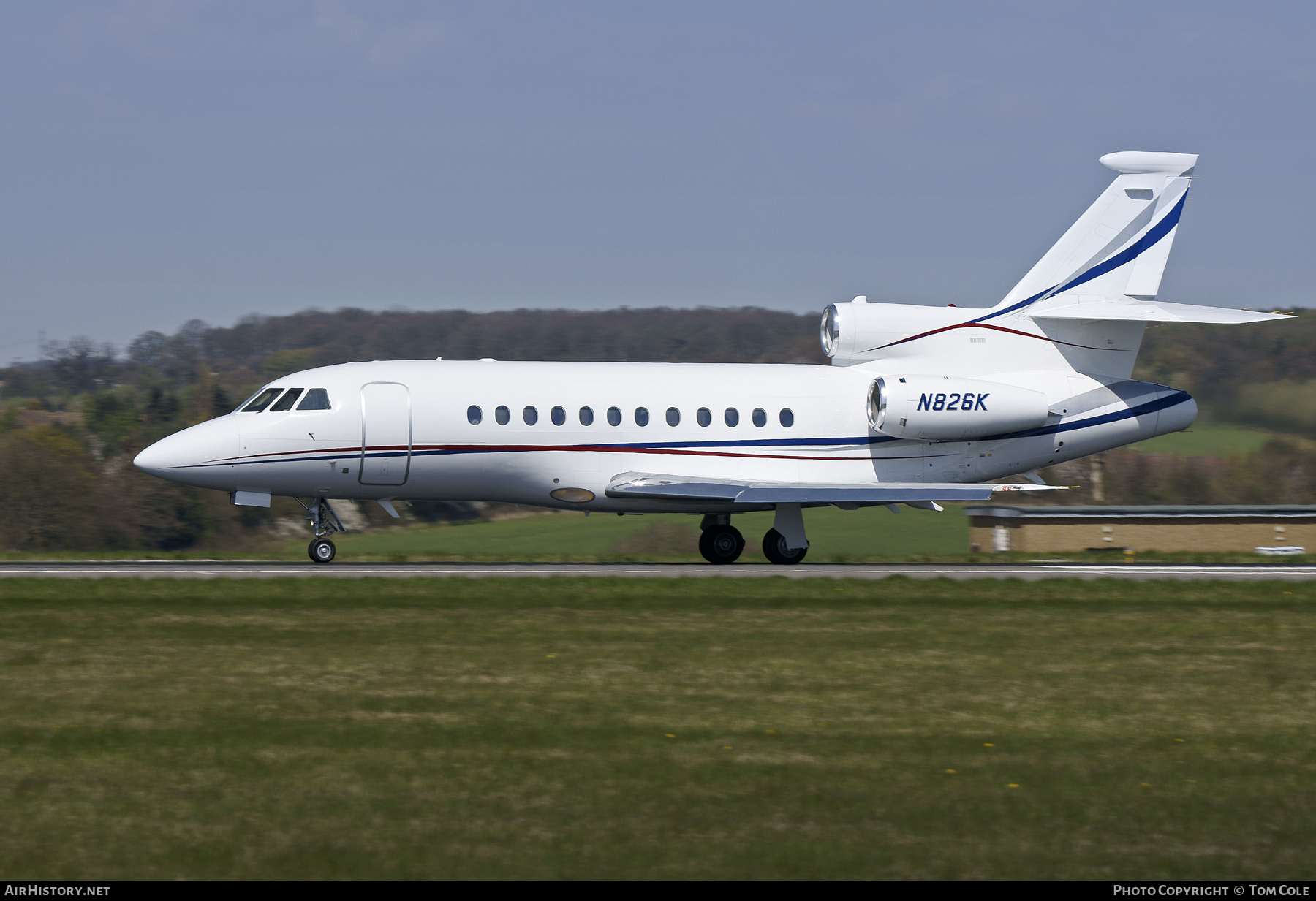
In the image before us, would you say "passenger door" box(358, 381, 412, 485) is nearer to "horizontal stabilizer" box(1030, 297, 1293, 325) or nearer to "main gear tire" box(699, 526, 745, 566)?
"main gear tire" box(699, 526, 745, 566)

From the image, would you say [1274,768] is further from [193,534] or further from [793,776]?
A: [193,534]

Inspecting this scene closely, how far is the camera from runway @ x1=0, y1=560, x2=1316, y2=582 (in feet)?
75.5

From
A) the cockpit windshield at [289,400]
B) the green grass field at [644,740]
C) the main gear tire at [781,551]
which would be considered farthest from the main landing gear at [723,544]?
the green grass field at [644,740]

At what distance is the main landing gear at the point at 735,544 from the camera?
93.0ft

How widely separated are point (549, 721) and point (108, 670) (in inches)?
206

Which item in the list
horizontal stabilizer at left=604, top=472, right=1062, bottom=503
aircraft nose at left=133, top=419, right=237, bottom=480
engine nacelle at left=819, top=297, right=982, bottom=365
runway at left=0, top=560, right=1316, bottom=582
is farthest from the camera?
engine nacelle at left=819, top=297, right=982, bottom=365

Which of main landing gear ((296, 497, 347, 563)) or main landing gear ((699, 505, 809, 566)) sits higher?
main landing gear ((296, 497, 347, 563))

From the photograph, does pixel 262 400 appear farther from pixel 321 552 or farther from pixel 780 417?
pixel 780 417

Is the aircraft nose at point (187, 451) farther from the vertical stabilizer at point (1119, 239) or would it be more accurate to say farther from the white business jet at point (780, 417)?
the vertical stabilizer at point (1119, 239)

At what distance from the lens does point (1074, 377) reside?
29734 mm

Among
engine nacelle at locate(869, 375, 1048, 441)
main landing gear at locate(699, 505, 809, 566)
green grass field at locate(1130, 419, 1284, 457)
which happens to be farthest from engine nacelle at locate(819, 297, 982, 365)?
green grass field at locate(1130, 419, 1284, 457)

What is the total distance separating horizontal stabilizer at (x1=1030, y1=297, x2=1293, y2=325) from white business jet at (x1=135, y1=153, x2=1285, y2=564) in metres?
0.05

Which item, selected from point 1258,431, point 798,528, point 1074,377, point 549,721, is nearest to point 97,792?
point 549,721

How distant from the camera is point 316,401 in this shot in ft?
86.9
